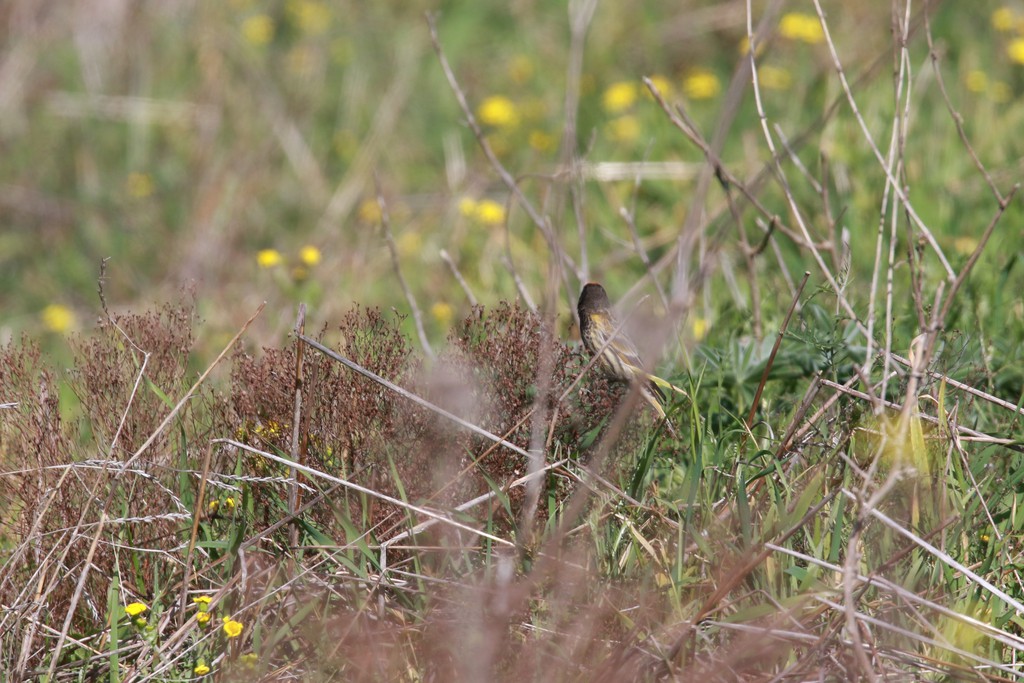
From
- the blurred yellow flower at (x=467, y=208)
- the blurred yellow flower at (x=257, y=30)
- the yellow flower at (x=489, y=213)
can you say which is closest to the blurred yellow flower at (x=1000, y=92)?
the yellow flower at (x=489, y=213)

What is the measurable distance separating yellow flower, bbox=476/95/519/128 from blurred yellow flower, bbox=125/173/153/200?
2203mm

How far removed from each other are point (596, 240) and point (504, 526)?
281cm

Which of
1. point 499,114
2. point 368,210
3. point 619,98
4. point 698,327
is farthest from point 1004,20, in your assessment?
point 368,210

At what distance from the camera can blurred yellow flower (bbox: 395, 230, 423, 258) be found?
5.87 metres

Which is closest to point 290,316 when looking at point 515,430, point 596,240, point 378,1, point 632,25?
point 596,240

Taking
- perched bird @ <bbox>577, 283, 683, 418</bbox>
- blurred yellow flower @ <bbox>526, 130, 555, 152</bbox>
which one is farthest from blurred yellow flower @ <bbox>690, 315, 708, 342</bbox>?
blurred yellow flower @ <bbox>526, 130, 555, 152</bbox>

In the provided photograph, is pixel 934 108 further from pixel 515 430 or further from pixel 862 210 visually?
pixel 515 430

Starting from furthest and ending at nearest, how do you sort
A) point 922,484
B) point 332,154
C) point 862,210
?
point 332,154, point 862,210, point 922,484

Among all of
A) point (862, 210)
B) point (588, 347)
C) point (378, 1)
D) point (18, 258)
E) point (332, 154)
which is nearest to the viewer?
point (588, 347)

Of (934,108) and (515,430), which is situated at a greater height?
(934,108)

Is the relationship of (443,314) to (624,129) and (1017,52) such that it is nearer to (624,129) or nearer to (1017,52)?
(624,129)

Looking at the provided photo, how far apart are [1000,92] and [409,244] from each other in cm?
314

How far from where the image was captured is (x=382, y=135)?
7070 millimetres

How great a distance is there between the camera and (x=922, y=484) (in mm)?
2588
